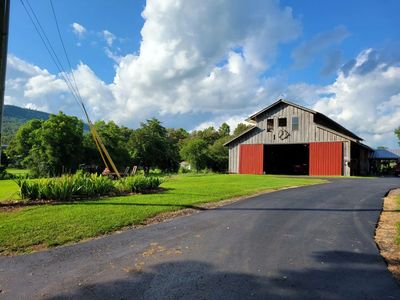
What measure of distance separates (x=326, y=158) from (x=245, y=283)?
27.3 m

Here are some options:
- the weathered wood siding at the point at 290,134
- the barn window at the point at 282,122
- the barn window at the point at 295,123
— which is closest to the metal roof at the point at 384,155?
the weathered wood siding at the point at 290,134

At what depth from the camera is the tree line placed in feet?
129

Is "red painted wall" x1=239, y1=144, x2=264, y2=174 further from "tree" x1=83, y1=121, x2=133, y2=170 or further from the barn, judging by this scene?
"tree" x1=83, y1=121, x2=133, y2=170

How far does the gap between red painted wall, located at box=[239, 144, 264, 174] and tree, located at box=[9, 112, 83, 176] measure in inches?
752

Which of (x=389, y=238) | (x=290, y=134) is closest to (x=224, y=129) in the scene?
(x=290, y=134)

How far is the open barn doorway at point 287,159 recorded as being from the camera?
35.5m

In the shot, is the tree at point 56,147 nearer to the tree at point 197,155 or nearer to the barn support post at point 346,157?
the tree at point 197,155

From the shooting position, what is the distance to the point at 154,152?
4888 centimetres

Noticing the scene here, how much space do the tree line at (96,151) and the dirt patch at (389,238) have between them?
29313 mm

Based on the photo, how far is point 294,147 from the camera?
3759 cm

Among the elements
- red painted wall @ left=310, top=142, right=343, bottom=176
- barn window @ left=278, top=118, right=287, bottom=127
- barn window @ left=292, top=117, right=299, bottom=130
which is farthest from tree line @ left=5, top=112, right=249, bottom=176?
red painted wall @ left=310, top=142, right=343, bottom=176

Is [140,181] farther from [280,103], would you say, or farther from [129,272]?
[280,103]

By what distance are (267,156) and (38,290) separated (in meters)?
32.3

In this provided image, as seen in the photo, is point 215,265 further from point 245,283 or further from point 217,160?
point 217,160
